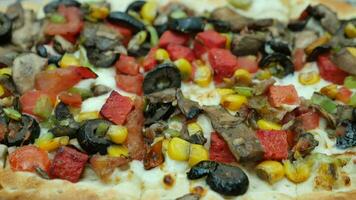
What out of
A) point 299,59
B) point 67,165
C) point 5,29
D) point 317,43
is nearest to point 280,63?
point 299,59

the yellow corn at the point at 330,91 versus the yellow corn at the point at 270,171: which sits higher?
the yellow corn at the point at 330,91

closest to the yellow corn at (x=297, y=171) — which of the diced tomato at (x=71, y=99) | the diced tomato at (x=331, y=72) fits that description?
the diced tomato at (x=331, y=72)

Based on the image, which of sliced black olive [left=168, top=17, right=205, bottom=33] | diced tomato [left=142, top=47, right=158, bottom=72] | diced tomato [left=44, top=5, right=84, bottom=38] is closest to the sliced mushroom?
diced tomato [left=44, top=5, right=84, bottom=38]

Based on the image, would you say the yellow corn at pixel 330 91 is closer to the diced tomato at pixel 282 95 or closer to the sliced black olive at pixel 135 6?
the diced tomato at pixel 282 95

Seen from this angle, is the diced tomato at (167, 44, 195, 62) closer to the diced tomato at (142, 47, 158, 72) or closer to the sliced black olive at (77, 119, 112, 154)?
the diced tomato at (142, 47, 158, 72)

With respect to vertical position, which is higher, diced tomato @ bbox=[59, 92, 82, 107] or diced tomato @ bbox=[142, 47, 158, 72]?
diced tomato @ bbox=[142, 47, 158, 72]

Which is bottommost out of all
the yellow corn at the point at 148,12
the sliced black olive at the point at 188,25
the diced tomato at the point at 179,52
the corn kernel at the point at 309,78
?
the corn kernel at the point at 309,78

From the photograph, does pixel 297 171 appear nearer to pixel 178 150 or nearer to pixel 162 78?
pixel 178 150

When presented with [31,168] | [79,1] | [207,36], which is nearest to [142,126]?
[31,168]
